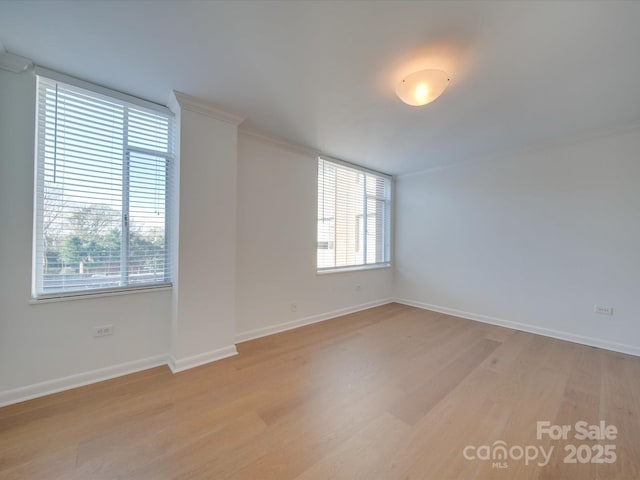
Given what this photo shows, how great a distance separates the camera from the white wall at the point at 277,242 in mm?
3047

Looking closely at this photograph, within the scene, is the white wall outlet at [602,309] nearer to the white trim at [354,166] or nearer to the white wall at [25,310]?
the white trim at [354,166]

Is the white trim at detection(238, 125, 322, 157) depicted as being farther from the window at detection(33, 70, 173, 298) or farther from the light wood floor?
the light wood floor

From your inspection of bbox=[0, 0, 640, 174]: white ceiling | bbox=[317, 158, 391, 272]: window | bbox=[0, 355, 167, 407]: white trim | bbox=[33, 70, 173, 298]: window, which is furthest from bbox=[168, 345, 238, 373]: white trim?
bbox=[0, 0, 640, 174]: white ceiling

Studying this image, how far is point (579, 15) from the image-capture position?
146cm

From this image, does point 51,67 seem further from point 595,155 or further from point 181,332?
point 595,155

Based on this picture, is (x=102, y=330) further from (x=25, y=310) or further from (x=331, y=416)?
(x=331, y=416)

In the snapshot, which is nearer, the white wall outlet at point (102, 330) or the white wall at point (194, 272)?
the white wall at point (194, 272)

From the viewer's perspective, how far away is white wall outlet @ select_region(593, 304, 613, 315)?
2.91m

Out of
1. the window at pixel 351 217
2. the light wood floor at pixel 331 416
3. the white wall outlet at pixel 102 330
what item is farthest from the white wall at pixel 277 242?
the white wall outlet at pixel 102 330

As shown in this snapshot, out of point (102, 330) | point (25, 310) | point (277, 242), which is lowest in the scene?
point (102, 330)

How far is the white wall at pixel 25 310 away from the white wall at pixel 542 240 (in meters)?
4.70

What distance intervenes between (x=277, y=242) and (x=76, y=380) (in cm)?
225

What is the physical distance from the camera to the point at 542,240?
3.37 meters

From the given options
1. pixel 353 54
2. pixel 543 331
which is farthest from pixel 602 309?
pixel 353 54
